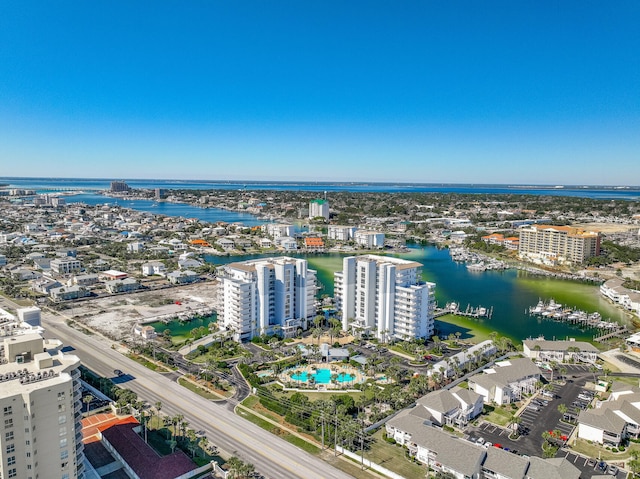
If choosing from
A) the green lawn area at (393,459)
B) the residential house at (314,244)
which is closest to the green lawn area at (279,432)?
the green lawn area at (393,459)

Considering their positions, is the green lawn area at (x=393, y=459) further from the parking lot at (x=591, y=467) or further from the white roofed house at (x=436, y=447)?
the parking lot at (x=591, y=467)

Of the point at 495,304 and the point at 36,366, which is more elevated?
the point at 36,366

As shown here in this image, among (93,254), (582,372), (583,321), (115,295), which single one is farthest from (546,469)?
(93,254)

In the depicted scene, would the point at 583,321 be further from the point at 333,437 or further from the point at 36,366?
the point at 36,366

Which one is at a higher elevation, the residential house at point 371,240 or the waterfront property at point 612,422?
the residential house at point 371,240

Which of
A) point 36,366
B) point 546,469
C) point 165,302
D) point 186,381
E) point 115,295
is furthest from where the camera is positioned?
point 115,295

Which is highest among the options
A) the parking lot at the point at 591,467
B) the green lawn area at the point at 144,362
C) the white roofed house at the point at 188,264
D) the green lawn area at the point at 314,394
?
the white roofed house at the point at 188,264
